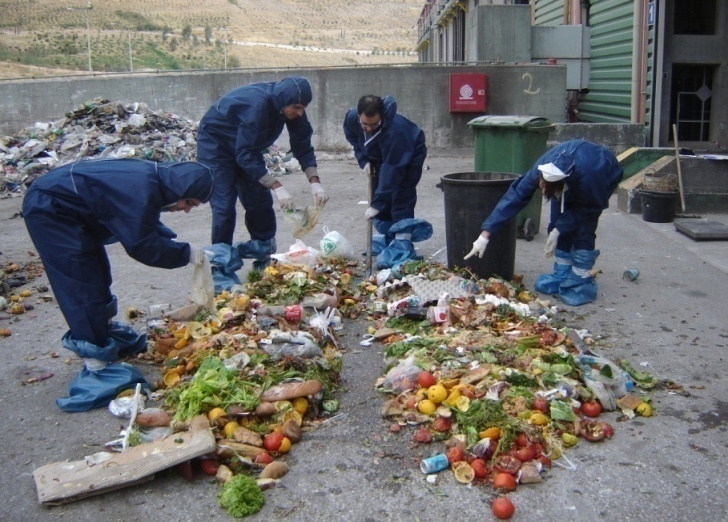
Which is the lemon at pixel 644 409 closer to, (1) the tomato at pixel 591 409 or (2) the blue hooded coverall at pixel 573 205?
(1) the tomato at pixel 591 409

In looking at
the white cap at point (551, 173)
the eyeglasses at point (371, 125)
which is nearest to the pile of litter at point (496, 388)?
the white cap at point (551, 173)

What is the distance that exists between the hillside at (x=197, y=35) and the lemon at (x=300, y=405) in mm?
31496

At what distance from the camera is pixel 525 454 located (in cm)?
353

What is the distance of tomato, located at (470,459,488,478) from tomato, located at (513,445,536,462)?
17 cm

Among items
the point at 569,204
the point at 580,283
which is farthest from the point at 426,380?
the point at 569,204

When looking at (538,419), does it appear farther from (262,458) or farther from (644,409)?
(262,458)

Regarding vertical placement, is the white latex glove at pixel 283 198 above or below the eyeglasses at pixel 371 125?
below

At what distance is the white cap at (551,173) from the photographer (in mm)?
5613

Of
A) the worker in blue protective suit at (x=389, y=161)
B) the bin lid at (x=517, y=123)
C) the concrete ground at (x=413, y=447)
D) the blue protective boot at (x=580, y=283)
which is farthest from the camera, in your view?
the bin lid at (x=517, y=123)

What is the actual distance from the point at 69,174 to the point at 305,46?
61.2 m

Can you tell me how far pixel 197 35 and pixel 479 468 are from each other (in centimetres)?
6100

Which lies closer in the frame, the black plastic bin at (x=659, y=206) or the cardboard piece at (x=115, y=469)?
the cardboard piece at (x=115, y=469)

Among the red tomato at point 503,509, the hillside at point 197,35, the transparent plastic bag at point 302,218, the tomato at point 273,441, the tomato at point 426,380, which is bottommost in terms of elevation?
the red tomato at point 503,509

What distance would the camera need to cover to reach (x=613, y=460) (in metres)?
3.60
